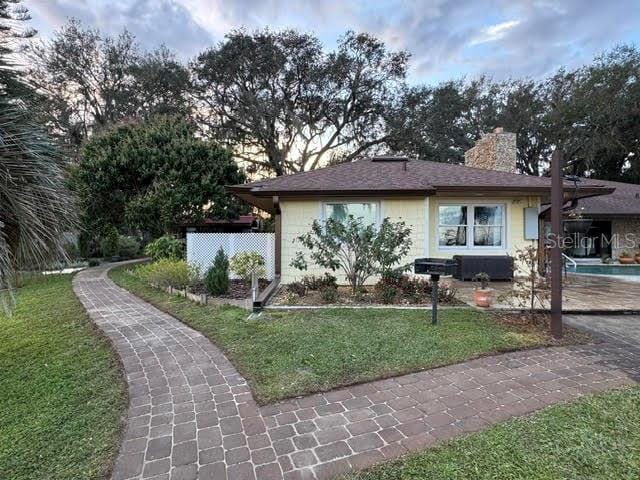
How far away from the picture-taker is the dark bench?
9.31 metres

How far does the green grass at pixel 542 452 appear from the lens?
2.22 metres

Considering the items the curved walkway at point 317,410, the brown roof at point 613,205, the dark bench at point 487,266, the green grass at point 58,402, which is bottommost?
the green grass at point 58,402

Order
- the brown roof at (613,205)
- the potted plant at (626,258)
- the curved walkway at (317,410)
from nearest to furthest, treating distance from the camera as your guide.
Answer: the curved walkway at (317,410), the brown roof at (613,205), the potted plant at (626,258)

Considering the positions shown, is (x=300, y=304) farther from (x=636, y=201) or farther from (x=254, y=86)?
(x=254, y=86)

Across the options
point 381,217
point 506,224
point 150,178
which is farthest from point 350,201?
point 150,178

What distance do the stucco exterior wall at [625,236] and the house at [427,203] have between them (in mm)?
6889

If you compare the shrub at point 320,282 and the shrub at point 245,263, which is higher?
the shrub at point 245,263

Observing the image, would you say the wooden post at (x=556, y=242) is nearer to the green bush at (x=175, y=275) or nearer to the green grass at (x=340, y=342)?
the green grass at (x=340, y=342)

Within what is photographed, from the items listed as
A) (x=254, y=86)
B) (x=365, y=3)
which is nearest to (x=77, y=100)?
(x=254, y=86)

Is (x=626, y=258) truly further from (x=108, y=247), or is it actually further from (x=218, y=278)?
(x=108, y=247)

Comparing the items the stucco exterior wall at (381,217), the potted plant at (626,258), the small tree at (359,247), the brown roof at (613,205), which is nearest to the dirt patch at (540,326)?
the small tree at (359,247)

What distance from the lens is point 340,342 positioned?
183 inches

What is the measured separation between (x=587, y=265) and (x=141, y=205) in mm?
17183

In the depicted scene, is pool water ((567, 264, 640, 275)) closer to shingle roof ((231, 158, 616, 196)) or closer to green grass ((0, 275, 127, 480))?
shingle roof ((231, 158, 616, 196))
